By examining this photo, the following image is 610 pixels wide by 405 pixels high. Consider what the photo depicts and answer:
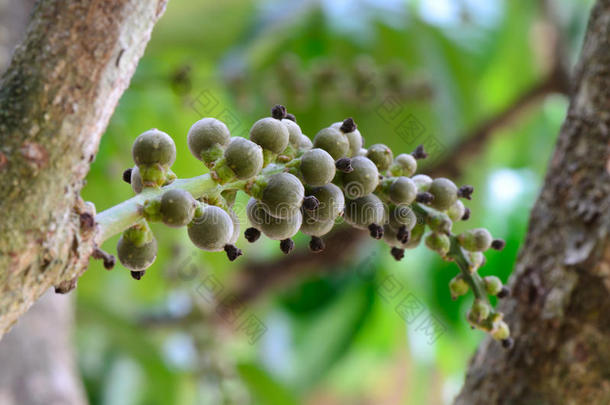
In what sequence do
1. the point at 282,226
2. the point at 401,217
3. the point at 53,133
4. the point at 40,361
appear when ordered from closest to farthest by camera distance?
the point at 53,133 < the point at 282,226 < the point at 401,217 < the point at 40,361

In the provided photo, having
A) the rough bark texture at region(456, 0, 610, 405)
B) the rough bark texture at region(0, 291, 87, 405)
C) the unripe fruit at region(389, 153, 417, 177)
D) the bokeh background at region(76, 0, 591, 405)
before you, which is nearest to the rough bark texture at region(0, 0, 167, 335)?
the unripe fruit at region(389, 153, 417, 177)

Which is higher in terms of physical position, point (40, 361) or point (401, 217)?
point (401, 217)

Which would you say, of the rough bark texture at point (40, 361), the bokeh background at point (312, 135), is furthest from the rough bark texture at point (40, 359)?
the bokeh background at point (312, 135)

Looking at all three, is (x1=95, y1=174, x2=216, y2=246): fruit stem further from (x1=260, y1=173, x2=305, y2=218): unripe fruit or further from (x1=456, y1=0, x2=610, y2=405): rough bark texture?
(x1=456, y1=0, x2=610, y2=405): rough bark texture

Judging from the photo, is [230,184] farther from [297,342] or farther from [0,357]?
[297,342]

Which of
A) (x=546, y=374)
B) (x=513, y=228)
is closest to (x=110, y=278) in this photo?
(x=513, y=228)

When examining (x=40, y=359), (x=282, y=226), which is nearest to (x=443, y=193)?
(x=282, y=226)

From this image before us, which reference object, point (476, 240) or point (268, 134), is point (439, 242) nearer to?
point (476, 240)

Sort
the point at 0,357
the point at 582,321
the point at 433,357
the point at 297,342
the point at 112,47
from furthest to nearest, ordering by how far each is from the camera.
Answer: the point at 433,357 < the point at 297,342 < the point at 0,357 < the point at 582,321 < the point at 112,47
